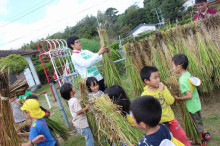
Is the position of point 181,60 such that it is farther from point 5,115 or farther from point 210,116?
point 5,115

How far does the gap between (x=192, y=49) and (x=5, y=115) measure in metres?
3.39

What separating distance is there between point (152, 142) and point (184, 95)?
4.41 feet

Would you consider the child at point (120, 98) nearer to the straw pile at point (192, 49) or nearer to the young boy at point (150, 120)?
the young boy at point (150, 120)

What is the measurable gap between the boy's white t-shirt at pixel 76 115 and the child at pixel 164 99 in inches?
45.0

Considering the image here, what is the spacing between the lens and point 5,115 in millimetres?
1501

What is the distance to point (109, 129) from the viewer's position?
1.78 m

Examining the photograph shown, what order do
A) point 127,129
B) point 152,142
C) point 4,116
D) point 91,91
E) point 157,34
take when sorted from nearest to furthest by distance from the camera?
point 152,142
point 4,116
point 127,129
point 91,91
point 157,34

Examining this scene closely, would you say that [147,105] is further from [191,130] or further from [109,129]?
A: [191,130]

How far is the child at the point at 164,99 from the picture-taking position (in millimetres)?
1974

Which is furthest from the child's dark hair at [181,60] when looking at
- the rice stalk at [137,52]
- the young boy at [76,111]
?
the young boy at [76,111]

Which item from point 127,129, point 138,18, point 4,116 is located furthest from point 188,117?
point 138,18

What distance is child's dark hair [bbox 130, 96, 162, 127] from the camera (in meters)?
1.36

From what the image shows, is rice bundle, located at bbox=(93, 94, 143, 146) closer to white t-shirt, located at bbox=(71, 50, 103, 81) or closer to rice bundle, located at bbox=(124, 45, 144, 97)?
white t-shirt, located at bbox=(71, 50, 103, 81)

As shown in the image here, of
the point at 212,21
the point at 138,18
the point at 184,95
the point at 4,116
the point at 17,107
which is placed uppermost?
the point at 138,18
